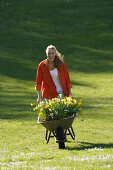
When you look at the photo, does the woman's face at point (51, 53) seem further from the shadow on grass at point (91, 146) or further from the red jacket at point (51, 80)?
the shadow on grass at point (91, 146)

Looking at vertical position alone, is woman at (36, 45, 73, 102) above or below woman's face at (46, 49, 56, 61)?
below

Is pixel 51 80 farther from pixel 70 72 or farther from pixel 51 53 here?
pixel 70 72

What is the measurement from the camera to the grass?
937 centimetres

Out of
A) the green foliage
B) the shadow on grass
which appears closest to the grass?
the shadow on grass

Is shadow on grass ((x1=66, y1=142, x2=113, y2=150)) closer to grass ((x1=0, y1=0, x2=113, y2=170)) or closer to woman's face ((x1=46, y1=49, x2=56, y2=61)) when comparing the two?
grass ((x1=0, y1=0, x2=113, y2=170))

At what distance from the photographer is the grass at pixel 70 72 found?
9374mm

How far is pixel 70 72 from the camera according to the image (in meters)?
36.6

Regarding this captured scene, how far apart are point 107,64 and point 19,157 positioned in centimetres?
3113

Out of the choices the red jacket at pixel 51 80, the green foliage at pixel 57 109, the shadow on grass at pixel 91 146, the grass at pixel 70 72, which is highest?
the red jacket at pixel 51 80

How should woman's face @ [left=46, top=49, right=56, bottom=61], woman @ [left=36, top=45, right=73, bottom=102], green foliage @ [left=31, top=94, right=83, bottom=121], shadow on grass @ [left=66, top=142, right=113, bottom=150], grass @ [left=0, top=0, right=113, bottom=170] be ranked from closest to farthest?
1. grass @ [left=0, top=0, right=113, bottom=170]
2. green foliage @ [left=31, top=94, right=83, bottom=121]
3. shadow on grass @ [left=66, top=142, right=113, bottom=150]
4. woman's face @ [left=46, top=49, right=56, bottom=61]
5. woman @ [left=36, top=45, right=73, bottom=102]

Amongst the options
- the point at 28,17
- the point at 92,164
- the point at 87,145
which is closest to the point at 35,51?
the point at 28,17

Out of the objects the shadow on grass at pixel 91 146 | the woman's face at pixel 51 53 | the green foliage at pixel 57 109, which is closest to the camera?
the green foliage at pixel 57 109

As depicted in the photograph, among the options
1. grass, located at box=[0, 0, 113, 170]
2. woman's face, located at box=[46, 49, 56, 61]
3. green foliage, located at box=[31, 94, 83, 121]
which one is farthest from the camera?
woman's face, located at box=[46, 49, 56, 61]

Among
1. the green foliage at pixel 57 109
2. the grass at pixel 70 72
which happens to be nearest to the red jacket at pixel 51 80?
the green foliage at pixel 57 109
